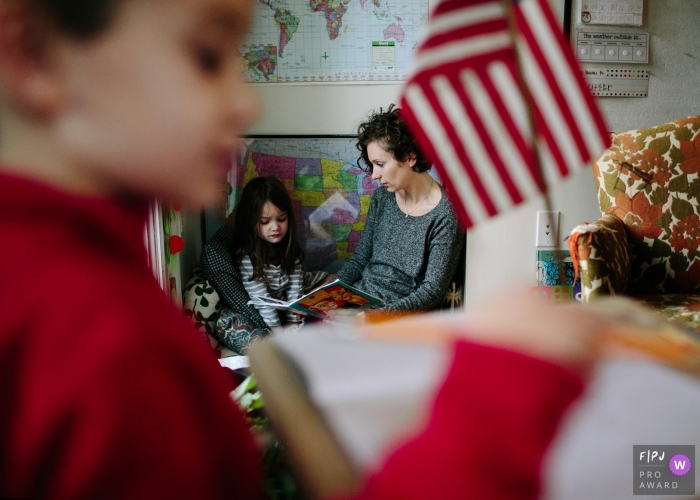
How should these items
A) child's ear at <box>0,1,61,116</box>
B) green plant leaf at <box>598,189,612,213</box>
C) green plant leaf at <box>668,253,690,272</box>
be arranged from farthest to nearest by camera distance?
green plant leaf at <box>598,189,612,213</box>
green plant leaf at <box>668,253,690,272</box>
child's ear at <box>0,1,61,116</box>

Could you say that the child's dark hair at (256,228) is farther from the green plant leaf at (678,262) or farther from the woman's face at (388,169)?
the green plant leaf at (678,262)

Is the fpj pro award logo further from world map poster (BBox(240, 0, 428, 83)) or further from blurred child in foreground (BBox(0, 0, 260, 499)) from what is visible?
world map poster (BBox(240, 0, 428, 83))

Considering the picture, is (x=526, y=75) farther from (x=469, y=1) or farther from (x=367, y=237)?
(x=367, y=237)

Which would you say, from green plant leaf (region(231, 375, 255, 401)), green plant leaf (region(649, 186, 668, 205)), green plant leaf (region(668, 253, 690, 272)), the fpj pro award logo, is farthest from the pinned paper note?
green plant leaf (region(231, 375, 255, 401))

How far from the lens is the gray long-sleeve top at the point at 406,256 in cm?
204

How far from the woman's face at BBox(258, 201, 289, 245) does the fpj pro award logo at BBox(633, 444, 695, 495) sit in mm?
1665

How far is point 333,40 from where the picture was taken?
228 centimetres

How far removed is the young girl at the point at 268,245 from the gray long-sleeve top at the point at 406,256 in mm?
231

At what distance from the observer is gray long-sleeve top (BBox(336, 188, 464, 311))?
204cm

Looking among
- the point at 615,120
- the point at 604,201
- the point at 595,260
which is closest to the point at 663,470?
the point at 595,260

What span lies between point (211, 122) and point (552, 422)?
239 mm

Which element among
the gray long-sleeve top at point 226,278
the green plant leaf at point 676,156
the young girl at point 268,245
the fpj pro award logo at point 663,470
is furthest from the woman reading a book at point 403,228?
the fpj pro award logo at point 663,470

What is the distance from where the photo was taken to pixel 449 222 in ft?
6.77

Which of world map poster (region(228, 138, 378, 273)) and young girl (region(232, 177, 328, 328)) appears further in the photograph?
world map poster (region(228, 138, 378, 273))
